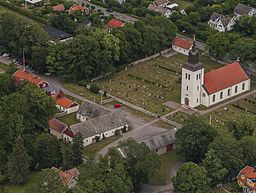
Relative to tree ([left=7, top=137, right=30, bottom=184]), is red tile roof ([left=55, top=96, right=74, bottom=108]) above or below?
below

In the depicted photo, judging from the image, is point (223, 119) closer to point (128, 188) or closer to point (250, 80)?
point (250, 80)

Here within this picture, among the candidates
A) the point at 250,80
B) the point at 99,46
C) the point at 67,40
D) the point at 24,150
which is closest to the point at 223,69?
the point at 250,80

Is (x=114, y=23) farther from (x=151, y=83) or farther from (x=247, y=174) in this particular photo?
(x=247, y=174)

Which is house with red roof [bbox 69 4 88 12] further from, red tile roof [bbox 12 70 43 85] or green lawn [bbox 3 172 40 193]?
green lawn [bbox 3 172 40 193]

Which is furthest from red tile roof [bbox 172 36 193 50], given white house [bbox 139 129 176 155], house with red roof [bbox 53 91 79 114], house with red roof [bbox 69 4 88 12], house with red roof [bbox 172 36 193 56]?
white house [bbox 139 129 176 155]

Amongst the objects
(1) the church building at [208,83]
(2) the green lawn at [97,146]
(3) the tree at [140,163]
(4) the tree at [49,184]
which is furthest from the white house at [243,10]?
(4) the tree at [49,184]

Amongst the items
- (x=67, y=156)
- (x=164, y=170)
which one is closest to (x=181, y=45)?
(x=164, y=170)
